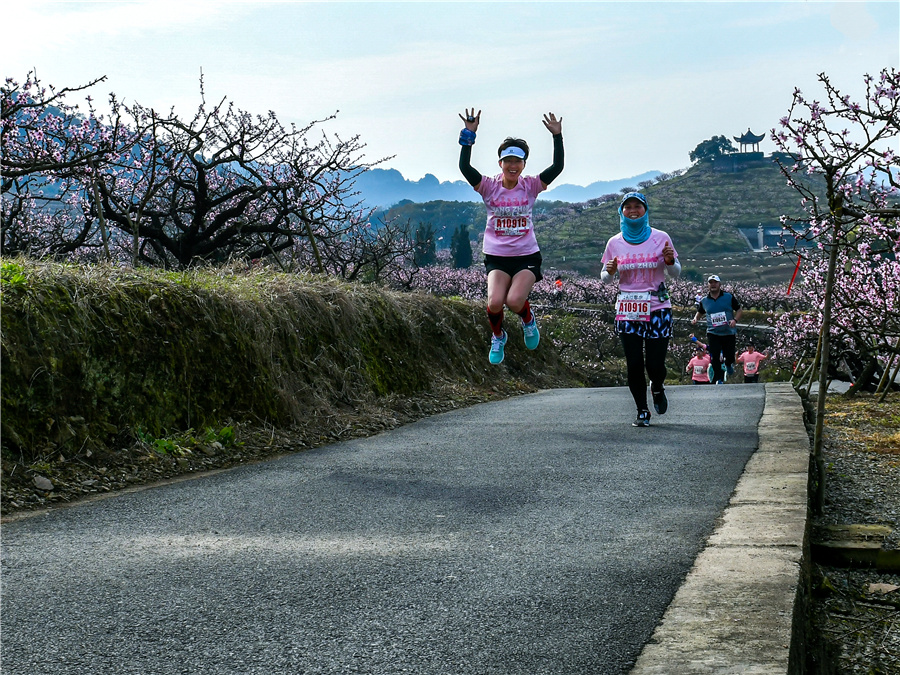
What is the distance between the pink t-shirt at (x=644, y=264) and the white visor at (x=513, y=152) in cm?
128

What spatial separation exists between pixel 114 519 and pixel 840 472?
5443 mm

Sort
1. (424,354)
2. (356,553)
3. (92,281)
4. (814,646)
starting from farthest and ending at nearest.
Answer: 1. (424,354)
2. (92,281)
3. (356,553)
4. (814,646)

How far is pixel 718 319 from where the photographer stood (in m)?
15.2

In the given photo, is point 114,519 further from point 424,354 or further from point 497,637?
point 424,354

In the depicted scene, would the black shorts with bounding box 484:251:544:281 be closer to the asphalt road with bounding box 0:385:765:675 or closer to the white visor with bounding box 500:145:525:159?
the white visor with bounding box 500:145:525:159

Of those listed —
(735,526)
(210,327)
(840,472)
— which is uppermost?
(210,327)

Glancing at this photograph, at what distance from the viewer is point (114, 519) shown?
492 cm

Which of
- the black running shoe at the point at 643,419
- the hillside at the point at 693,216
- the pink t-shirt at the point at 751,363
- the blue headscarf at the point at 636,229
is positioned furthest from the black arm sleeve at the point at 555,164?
the hillside at the point at 693,216

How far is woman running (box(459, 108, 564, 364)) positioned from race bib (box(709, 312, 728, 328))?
6.69 m

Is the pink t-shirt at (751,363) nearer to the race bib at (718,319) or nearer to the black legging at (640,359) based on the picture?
the race bib at (718,319)

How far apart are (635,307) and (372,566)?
546 cm

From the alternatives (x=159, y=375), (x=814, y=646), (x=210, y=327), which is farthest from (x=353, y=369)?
(x=814, y=646)

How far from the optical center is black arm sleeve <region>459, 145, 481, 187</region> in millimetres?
8953

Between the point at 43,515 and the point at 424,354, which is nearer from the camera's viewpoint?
the point at 43,515
